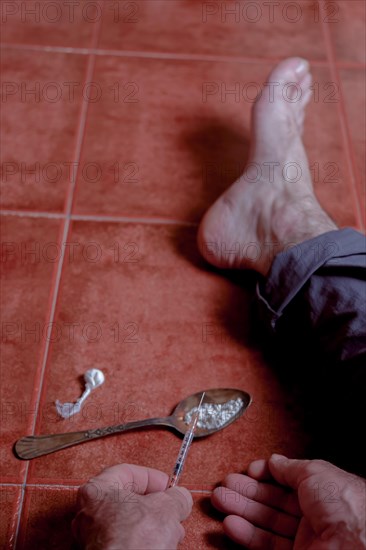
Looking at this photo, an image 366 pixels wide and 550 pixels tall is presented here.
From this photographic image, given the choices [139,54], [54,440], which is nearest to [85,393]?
[54,440]

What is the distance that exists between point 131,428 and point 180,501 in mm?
150

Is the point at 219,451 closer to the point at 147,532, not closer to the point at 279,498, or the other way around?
the point at 279,498

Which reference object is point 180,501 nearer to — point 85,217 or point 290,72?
point 85,217

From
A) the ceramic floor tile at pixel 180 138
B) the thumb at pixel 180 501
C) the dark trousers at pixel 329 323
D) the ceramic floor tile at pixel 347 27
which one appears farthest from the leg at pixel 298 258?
the ceramic floor tile at pixel 347 27

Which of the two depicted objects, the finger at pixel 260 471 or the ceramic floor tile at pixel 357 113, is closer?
the finger at pixel 260 471

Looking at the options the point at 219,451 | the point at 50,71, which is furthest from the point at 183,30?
the point at 219,451

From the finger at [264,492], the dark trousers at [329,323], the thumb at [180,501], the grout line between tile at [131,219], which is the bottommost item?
the finger at [264,492]

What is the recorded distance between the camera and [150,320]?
91 centimetres

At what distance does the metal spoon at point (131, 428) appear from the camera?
2.55 ft

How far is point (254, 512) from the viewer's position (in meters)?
0.73

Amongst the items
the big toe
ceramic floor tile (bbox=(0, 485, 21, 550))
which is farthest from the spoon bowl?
the big toe

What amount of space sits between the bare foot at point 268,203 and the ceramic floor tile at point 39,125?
0.29 m

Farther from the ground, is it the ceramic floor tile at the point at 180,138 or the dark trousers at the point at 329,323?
the ceramic floor tile at the point at 180,138

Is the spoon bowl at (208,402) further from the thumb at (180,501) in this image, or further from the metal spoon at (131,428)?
the thumb at (180,501)
